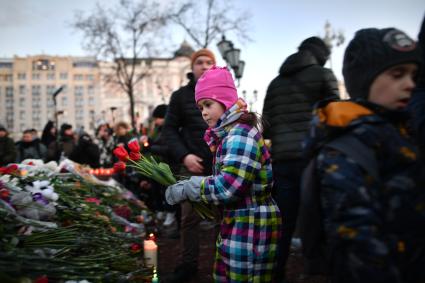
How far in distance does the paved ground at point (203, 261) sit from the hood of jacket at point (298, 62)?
6.21ft

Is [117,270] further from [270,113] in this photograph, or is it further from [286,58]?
[286,58]

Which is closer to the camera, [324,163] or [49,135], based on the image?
[324,163]

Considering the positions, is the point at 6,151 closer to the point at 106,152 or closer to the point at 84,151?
the point at 84,151

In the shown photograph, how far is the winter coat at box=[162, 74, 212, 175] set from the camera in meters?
3.60

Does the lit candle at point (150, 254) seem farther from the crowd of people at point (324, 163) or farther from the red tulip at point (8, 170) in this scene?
the red tulip at point (8, 170)

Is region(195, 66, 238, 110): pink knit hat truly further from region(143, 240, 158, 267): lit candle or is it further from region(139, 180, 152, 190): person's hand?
region(139, 180, 152, 190): person's hand

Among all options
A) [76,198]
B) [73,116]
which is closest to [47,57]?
[73,116]

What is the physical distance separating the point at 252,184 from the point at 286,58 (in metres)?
1.73

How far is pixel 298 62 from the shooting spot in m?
3.28

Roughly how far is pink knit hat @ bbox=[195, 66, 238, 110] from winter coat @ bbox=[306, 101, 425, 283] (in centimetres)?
95

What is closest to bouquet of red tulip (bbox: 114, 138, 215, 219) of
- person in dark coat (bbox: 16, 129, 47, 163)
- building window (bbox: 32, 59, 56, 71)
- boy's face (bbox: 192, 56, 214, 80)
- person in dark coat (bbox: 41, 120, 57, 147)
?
boy's face (bbox: 192, 56, 214, 80)

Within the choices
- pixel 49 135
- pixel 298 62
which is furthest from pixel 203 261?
pixel 49 135

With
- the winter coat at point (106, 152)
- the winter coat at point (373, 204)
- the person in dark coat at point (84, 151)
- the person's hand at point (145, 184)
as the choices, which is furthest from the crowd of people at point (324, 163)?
the winter coat at point (106, 152)

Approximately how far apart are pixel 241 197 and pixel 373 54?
90cm
